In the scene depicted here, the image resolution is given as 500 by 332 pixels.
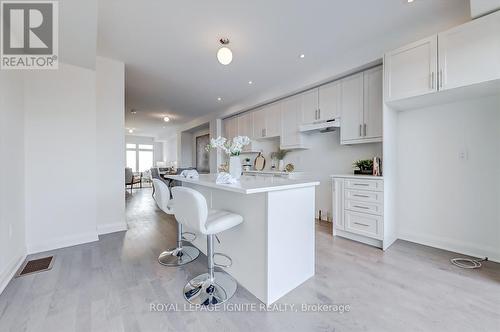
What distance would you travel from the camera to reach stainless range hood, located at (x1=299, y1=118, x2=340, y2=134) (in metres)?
3.51

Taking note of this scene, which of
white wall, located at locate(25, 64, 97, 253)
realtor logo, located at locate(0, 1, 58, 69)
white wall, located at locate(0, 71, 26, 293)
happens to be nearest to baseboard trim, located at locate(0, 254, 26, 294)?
white wall, located at locate(0, 71, 26, 293)

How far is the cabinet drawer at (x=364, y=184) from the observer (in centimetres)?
272

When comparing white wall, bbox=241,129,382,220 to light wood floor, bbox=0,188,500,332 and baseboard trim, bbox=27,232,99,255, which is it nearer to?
light wood floor, bbox=0,188,500,332

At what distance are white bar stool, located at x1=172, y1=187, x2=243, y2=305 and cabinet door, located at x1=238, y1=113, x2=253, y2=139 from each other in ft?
12.5

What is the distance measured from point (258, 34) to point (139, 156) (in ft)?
38.0

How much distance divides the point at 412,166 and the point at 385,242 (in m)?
1.15

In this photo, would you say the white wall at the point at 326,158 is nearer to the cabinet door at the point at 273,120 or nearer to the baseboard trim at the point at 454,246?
the cabinet door at the point at 273,120

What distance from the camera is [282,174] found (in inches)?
169

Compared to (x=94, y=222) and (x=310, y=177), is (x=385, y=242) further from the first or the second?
(x=94, y=222)

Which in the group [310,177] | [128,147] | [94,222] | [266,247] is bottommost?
[94,222]

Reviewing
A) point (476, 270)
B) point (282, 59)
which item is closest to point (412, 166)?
point (476, 270)

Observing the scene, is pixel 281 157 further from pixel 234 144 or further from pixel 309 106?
pixel 234 144

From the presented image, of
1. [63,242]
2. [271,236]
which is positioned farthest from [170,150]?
[271,236]

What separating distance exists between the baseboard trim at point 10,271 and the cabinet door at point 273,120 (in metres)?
4.26
